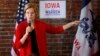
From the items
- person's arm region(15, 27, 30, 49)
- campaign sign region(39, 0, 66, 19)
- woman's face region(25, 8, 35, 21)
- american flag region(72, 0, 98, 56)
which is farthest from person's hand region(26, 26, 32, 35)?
campaign sign region(39, 0, 66, 19)

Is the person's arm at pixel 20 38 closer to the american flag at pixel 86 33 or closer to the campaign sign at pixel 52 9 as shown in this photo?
the american flag at pixel 86 33

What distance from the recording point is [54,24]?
492cm

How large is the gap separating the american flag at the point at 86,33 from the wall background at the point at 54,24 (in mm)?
471

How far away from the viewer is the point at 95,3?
4906 millimetres

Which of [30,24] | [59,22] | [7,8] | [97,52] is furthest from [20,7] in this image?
Answer: [97,52]

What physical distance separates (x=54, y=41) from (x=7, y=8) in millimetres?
1013

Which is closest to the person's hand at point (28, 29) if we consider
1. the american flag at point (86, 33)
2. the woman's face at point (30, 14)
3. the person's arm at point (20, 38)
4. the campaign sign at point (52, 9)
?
the person's arm at point (20, 38)

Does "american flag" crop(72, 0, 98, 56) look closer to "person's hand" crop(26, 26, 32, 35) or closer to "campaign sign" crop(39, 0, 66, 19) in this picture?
"campaign sign" crop(39, 0, 66, 19)

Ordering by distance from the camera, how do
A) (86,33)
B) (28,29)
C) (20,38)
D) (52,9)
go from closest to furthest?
(28,29) → (20,38) → (86,33) → (52,9)

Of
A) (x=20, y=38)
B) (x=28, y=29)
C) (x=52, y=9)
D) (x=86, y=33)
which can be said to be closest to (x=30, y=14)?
(x=28, y=29)

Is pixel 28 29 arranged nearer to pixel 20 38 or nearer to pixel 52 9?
pixel 20 38

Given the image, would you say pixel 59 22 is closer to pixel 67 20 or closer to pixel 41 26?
pixel 67 20

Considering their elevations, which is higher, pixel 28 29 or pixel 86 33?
pixel 28 29

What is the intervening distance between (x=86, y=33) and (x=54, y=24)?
73cm
